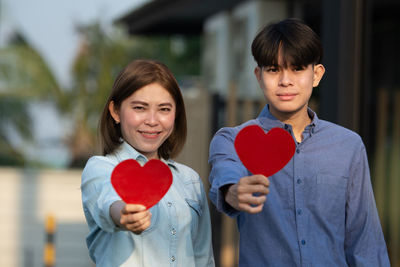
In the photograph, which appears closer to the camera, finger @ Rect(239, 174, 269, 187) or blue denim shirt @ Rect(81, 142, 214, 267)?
finger @ Rect(239, 174, 269, 187)

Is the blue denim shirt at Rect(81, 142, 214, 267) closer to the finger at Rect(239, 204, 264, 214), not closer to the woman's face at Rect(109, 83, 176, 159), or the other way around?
the woman's face at Rect(109, 83, 176, 159)

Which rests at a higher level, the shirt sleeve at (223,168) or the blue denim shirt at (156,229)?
the shirt sleeve at (223,168)

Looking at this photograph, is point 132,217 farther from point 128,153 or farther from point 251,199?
point 128,153

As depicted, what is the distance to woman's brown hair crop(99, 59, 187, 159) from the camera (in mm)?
1961

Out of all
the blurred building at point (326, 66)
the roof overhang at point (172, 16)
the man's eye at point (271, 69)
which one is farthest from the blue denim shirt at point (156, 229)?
the roof overhang at point (172, 16)

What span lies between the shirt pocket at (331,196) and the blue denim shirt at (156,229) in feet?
1.34

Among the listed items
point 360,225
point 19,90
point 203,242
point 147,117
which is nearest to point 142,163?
point 147,117

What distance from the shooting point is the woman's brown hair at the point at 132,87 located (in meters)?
1.96

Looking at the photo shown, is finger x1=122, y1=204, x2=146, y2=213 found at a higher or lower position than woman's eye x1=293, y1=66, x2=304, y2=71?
lower

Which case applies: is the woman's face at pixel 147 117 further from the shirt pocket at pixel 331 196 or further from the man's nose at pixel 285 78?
the shirt pocket at pixel 331 196

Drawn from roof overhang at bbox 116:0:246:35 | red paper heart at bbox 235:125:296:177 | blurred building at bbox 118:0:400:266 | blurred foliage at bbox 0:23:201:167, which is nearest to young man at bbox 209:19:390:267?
red paper heart at bbox 235:125:296:177

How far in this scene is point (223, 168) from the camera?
1757 millimetres

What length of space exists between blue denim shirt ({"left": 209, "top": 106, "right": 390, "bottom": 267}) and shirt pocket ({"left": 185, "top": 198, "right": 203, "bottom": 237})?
16 cm

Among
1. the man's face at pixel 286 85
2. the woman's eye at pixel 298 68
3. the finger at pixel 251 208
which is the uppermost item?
the woman's eye at pixel 298 68
